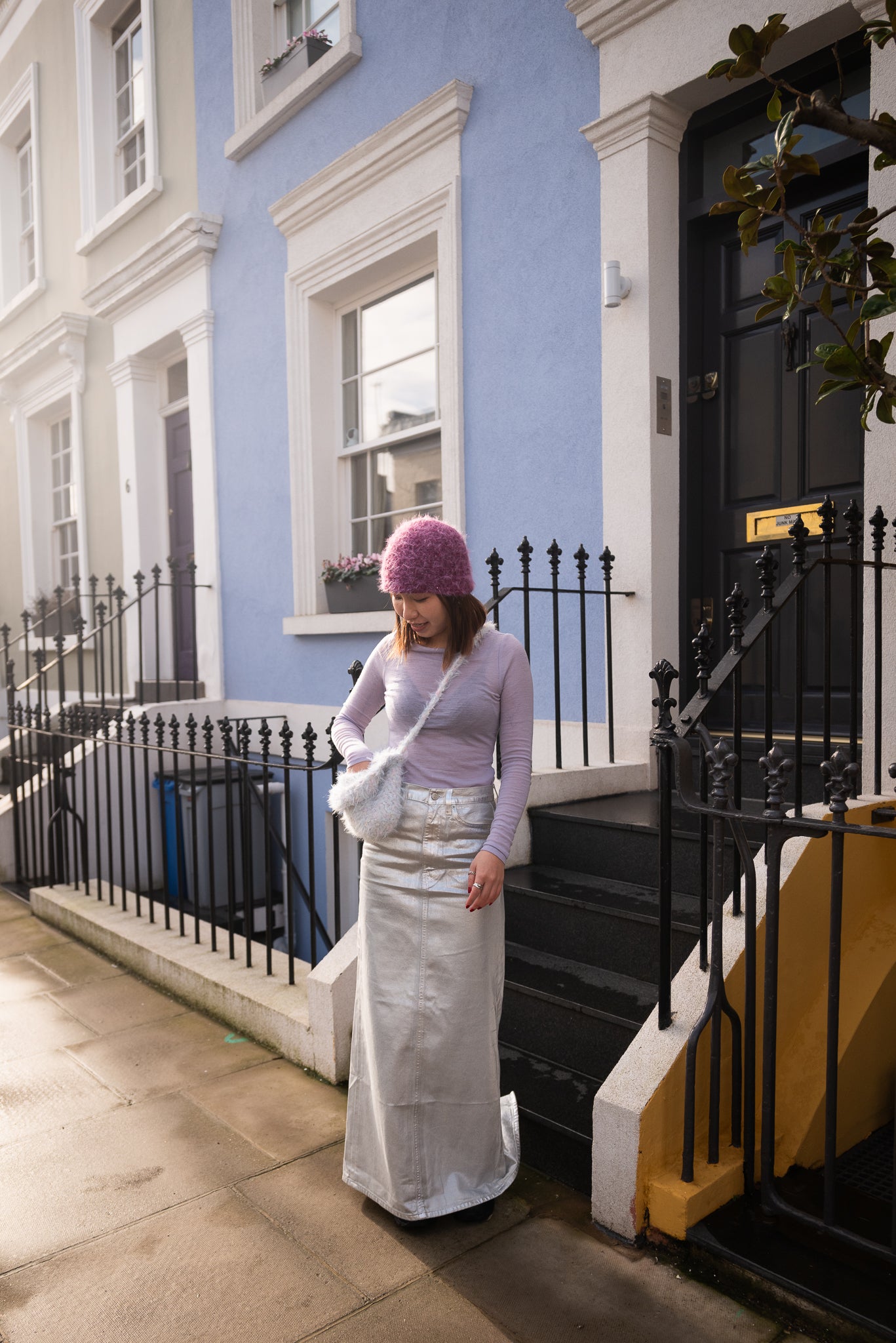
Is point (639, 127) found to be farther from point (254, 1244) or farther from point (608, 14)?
point (254, 1244)

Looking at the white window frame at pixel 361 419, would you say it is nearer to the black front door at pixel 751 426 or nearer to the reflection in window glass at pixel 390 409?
the reflection in window glass at pixel 390 409

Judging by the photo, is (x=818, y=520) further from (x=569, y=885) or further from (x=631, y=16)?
(x=631, y=16)

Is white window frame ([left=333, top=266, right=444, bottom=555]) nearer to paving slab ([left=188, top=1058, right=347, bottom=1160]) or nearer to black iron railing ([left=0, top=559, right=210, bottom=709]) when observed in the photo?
black iron railing ([left=0, top=559, right=210, bottom=709])

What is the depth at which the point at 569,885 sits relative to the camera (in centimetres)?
340

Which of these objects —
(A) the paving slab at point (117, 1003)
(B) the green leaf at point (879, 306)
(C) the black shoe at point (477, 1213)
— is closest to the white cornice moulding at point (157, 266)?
(A) the paving slab at point (117, 1003)

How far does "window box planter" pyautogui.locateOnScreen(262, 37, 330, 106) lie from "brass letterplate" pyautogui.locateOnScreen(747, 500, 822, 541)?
4455 mm

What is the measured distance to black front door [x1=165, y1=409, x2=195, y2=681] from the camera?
7930 mm

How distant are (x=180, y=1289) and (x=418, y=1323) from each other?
1.94 feet

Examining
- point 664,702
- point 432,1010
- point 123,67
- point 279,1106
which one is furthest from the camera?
point 123,67

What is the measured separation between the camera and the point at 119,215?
8.04 m

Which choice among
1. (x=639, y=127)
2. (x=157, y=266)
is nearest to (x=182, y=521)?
(x=157, y=266)

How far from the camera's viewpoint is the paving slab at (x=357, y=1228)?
2264 millimetres

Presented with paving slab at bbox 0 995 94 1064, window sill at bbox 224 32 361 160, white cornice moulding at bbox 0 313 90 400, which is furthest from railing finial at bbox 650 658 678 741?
white cornice moulding at bbox 0 313 90 400

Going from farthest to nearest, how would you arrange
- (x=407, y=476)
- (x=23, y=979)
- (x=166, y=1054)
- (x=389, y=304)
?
(x=389, y=304) → (x=407, y=476) → (x=23, y=979) → (x=166, y=1054)
